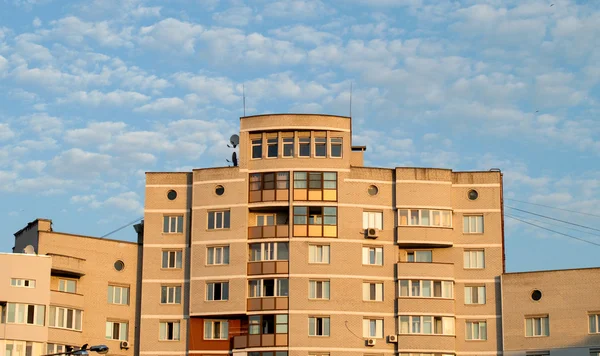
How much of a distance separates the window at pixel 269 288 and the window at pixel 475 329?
14.1 m

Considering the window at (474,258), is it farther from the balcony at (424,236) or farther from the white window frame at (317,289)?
the white window frame at (317,289)

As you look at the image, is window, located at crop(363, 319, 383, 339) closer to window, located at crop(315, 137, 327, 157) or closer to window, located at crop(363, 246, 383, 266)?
window, located at crop(363, 246, 383, 266)

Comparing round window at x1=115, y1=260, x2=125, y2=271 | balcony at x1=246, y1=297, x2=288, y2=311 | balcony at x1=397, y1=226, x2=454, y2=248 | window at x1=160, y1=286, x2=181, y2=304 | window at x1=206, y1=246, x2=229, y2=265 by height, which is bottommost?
balcony at x1=246, y1=297, x2=288, y2=311

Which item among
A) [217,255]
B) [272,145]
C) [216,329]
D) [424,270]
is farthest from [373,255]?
[216,329]

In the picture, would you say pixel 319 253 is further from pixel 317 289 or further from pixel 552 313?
pixel 552 313

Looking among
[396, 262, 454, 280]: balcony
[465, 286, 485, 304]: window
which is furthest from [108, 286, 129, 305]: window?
[465, 286, 485, 304]: window

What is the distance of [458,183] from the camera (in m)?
96.4

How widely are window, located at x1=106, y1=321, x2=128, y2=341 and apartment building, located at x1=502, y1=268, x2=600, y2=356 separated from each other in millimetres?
29208

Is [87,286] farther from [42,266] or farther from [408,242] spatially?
[408,242]

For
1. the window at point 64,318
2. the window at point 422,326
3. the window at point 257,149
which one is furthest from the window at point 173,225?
the window at point 422,326

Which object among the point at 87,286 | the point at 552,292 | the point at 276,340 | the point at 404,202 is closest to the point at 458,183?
the point at 404,202

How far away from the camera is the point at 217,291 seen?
9375 cm

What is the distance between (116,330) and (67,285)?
5550 millimetres

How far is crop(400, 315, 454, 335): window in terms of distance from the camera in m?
92.8
